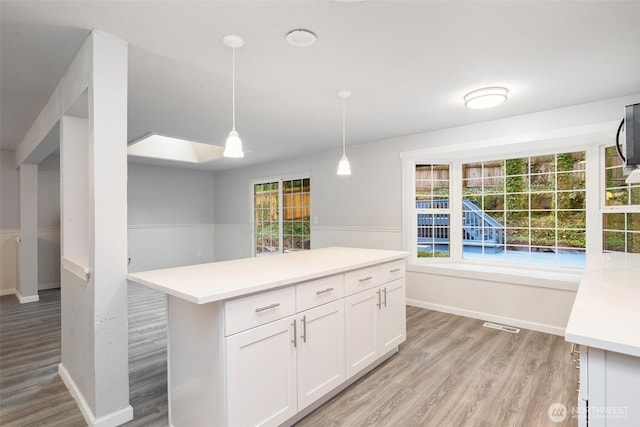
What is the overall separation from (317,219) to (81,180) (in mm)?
3513

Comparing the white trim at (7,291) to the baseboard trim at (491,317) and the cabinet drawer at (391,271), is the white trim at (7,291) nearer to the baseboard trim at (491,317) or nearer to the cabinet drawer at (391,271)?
the cabinet drawer at (391,271)

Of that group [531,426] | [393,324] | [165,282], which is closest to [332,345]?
[393,324]

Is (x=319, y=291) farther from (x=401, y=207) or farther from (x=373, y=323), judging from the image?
(x=401, y=207)

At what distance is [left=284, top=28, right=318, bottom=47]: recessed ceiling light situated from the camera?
1.83 m

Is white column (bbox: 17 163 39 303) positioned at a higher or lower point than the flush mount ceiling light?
lower

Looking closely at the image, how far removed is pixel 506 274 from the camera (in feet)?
11.6

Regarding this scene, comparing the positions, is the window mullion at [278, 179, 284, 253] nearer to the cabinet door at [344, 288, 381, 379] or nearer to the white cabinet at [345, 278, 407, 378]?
the white cabinet at [345, 278, 407, 378]

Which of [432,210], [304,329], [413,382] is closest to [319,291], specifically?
[304,329]

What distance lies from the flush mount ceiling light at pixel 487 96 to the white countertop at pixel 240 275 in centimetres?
162

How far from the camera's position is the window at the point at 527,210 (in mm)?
3445

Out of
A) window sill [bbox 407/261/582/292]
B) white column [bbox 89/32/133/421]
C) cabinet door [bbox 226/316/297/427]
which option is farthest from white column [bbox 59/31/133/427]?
window sill [bbox 407/261/582/292]

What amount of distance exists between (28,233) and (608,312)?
6.17m

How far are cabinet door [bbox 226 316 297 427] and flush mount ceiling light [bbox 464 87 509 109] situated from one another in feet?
7.92

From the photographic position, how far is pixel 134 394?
2.16 meters
